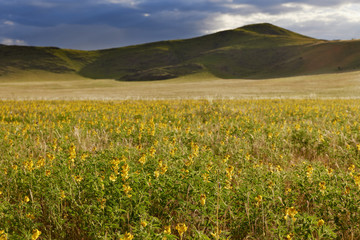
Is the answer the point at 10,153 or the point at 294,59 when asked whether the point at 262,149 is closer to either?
the point at 10,153

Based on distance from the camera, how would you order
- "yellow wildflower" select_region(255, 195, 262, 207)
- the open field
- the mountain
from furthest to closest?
the mountain, the open field, "yellow wildflower" select_region(255, 195, 262, 207)

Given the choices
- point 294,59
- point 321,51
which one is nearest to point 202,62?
point 294,59

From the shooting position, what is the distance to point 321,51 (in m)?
114

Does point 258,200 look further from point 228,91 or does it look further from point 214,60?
point 214,60

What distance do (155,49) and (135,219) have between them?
652 ft

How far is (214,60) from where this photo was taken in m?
145

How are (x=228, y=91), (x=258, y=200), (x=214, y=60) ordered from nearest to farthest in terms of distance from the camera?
(x=258, y=200) < (x=228, y=91) < (x=214, y=60)

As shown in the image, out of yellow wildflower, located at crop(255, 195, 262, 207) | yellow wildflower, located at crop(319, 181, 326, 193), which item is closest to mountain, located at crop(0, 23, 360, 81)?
yellow wildflower, located at crop(319, 181, 326, 193)

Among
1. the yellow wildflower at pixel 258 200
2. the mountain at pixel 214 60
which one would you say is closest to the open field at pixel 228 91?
the yellow wildflower at pixel 258 200

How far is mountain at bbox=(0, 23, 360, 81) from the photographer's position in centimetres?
10750

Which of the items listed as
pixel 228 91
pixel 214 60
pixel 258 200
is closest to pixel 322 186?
pixel 258 200

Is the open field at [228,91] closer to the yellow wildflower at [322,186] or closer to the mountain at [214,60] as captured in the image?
the yellow wildflower at [322,186]

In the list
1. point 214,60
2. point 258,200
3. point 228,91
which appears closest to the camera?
point 258,200

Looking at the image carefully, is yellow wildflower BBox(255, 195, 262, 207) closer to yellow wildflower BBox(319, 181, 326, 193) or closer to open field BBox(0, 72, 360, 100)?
yellow wildflower BBox(319, 181, 326, 193)
